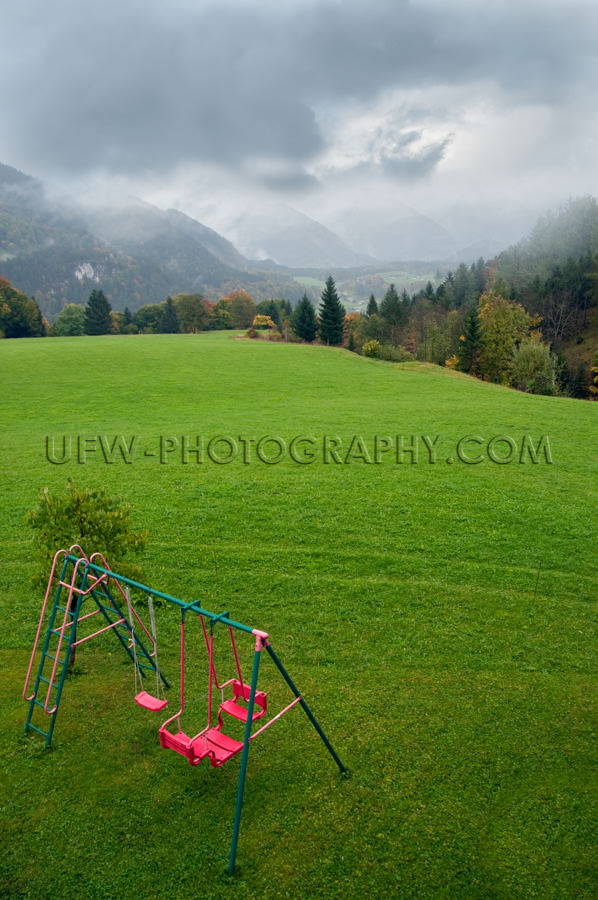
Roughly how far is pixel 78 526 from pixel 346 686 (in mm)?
5279

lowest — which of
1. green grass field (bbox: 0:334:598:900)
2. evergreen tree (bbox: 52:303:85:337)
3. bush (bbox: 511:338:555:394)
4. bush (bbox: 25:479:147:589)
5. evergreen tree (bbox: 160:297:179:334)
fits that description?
green grass field (bbox: 0:334:598:900)

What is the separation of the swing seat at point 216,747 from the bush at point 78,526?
133 inches

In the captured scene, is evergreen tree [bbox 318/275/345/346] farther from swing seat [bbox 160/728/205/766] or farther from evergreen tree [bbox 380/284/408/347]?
swing seat [bbox 160/728/205/766]

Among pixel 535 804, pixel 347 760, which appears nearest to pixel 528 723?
pixel 535 804

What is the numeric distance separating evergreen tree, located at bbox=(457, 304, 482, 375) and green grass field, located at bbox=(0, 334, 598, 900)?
41.8 metres

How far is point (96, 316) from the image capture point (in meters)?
81.4

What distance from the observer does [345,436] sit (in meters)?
22.0

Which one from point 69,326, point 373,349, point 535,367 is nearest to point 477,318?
point 535,367

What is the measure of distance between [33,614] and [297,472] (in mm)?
9456

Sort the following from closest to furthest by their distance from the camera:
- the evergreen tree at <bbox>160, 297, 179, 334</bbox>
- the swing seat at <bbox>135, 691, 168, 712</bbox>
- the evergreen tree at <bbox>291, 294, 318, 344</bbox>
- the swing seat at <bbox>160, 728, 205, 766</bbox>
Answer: the swing seat at <bbox>160, 728, 205, 766</bbox>
the swing seat at <bbox>135, 691, 168, 712</bbox>
the evergreen tree at <bbox>291, 294, 318, 344</bbox>
the evergreen tree at <bbox>160, 297, 179, 334</bbox>

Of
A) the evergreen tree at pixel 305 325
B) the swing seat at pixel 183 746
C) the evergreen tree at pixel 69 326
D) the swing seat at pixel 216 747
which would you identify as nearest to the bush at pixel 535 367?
the evergreen tree at pixel 305 325

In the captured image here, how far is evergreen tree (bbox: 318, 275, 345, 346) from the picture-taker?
2788 inches

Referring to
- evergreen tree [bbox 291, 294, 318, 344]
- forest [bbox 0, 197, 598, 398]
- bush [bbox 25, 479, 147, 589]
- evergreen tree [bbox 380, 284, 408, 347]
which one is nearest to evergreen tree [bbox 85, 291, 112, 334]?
forest [bbox 0, 197, 598, 398]

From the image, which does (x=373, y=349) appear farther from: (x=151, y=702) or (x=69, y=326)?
(x=69, y=326)
